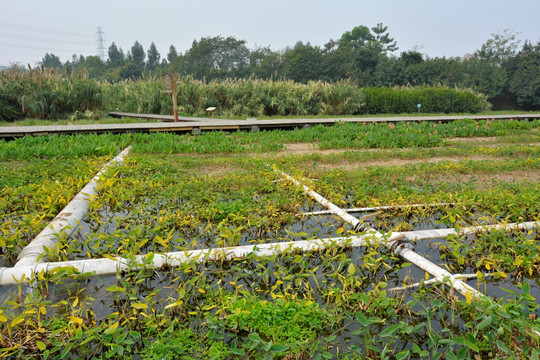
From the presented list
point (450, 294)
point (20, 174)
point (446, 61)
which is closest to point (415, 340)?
point (450, 294)

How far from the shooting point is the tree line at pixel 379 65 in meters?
33.6

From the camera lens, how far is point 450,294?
229cm

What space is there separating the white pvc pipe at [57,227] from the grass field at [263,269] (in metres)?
0.09

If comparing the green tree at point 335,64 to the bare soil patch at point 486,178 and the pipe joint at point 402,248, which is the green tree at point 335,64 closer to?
the bare soil patch at point 486,178

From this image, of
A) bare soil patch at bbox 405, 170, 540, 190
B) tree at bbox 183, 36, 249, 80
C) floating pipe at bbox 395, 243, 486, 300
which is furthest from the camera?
tree at bbox 183, 36, 249, 80

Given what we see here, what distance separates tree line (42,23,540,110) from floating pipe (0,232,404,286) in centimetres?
1565

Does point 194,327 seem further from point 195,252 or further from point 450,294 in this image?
point 450,294

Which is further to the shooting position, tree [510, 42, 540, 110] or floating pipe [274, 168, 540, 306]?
tree [510, 42, 540, 110]

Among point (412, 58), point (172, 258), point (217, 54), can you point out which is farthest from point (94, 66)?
point (172, 258)

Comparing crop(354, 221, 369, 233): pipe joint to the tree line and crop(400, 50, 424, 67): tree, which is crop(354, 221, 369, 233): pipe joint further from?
crop(400, 50, 424, 67): tree

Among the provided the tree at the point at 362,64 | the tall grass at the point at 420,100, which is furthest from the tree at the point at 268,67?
the tall grass at the point at 420,100

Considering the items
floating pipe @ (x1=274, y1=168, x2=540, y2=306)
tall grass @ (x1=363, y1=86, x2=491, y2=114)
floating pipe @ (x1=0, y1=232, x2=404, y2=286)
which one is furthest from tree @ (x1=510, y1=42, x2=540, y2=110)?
floating pipe @ (x1=0, y1=232, x2=404, y2=286)

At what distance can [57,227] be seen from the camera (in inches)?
128

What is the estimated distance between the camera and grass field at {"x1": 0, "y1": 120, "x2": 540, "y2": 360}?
6.35ft
